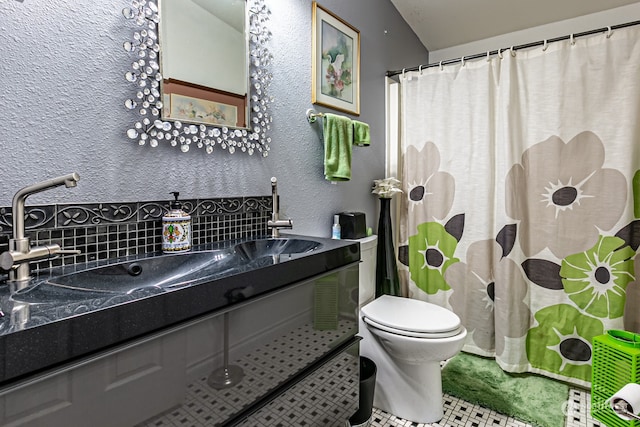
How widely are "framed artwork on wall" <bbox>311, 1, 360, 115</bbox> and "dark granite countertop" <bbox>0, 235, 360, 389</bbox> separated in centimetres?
118

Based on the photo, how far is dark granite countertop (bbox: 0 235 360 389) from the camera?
531mm

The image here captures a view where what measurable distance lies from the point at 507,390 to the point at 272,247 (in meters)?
1.51

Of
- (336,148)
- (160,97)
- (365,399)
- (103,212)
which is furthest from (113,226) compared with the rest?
(365,399)

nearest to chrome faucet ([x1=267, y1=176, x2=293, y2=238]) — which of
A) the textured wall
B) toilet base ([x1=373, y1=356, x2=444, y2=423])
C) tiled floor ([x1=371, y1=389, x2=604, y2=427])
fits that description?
the textured wall

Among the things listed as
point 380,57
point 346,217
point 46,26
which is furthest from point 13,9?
point 380,57

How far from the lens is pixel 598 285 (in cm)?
187

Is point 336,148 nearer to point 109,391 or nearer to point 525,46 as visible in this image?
point 525,46

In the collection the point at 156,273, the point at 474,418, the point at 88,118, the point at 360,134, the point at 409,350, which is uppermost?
the point at 360,134

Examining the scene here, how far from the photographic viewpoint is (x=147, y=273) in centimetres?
103

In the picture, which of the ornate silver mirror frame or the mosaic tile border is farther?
the ornate silver mirror frame

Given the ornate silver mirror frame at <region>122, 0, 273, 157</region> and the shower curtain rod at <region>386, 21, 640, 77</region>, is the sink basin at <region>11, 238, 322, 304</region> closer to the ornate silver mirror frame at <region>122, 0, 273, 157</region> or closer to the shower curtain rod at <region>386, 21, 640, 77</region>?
the ornate silver mirror frame at <region>122, 0, 273, 157</region>

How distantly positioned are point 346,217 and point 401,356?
730mm

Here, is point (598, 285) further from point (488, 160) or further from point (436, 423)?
point (436, 423)

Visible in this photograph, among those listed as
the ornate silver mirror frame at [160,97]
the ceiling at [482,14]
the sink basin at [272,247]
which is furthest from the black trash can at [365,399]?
the ceiling at [482,14]
